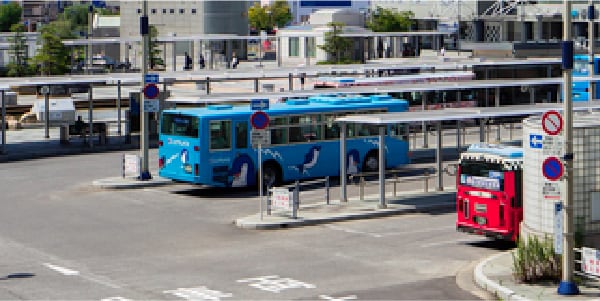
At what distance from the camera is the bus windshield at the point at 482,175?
24875mm

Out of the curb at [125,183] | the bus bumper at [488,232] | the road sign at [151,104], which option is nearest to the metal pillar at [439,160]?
the bus bumper at [488,232]

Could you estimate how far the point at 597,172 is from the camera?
70.9 ft

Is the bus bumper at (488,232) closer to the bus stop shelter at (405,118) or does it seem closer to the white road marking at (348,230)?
the white road marking at (348,230)

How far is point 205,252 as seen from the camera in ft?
82.6

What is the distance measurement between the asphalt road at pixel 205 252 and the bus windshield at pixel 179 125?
1837mm

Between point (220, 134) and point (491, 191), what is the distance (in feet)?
34.4

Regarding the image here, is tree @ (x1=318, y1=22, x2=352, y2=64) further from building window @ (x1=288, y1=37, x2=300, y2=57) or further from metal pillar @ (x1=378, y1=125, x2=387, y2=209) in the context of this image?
metal pillar @ (x1=378, y1=125, x2=387, y2=209)

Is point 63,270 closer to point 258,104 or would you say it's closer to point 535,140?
point 535,140

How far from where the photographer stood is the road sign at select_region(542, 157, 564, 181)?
19.8 meters

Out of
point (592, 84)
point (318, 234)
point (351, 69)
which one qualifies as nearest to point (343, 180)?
point (318, 234)

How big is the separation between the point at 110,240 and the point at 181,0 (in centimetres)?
9259

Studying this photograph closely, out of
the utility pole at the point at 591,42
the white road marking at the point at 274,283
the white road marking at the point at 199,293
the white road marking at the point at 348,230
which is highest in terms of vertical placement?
the utility pole at the point at 591,42

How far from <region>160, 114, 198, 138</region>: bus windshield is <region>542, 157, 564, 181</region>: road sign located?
14.9 metres

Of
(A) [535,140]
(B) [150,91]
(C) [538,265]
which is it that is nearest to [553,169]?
(C) [538,265]
